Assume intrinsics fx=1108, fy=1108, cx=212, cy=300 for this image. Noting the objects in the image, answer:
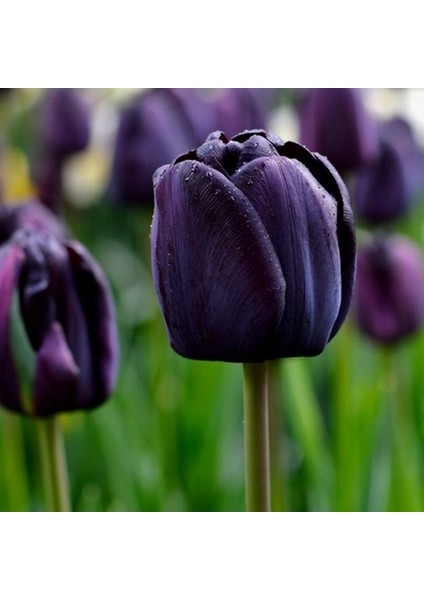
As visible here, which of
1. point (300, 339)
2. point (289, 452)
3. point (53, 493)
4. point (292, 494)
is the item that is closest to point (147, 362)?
point (289, 452)

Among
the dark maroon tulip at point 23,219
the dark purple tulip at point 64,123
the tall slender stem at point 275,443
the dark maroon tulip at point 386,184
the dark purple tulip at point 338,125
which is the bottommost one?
the tall slender stem at point 275,443

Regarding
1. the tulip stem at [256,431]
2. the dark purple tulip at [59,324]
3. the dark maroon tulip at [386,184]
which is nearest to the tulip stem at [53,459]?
the dark purple tulip at [59,324]

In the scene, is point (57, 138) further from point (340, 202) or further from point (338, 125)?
point (340, 202)

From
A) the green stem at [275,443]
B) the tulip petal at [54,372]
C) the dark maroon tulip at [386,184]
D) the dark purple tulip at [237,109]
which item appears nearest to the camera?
the tulip petal at [54,372]

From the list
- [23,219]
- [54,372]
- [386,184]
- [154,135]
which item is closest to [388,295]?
[386,184]

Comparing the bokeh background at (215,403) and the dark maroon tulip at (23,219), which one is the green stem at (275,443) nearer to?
the bokeh background at (215,403)
